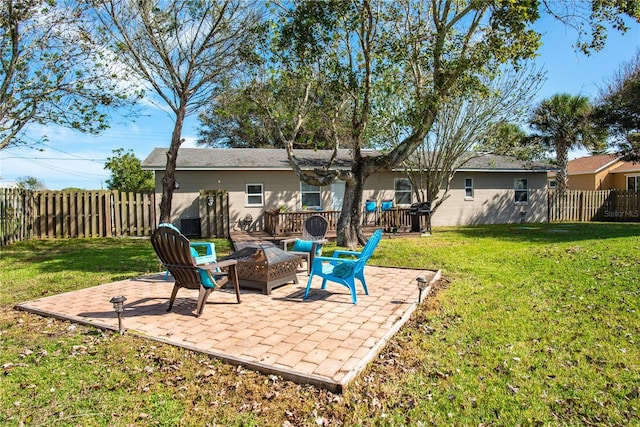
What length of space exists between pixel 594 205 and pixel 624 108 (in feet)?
19.2

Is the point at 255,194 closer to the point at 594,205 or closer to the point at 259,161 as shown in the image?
the point at 259,161

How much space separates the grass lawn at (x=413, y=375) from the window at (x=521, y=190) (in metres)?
14.7

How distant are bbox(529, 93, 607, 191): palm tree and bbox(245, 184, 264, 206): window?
15.0 meters

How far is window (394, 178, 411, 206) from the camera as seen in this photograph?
1805 centimetres

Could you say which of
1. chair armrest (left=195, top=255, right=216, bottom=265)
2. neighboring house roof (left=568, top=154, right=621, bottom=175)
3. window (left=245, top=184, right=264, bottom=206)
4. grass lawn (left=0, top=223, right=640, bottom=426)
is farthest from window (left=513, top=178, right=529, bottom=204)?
chair armrest (left=195, top=255, right=216, bottom=265)

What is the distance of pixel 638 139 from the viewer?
18.8 m

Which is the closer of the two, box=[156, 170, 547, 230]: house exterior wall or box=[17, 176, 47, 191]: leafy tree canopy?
box=[156, 170, 547, 230]: house exterior wall

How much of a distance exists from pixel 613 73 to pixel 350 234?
1826 centimetres

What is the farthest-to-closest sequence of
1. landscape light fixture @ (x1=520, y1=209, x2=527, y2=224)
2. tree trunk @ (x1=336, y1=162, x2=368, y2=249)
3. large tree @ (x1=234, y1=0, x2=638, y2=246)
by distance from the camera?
landscape light fixture @ (x1=520, y1=209, x2=527, y2=224) < tree trunk @ (x1=336, y1=162, x2=368, y2=249) < large tree @ (x1=234, y1=0, x2=638, y2=246)

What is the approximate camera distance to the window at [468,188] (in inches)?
744

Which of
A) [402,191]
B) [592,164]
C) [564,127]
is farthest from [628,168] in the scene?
[402,191]

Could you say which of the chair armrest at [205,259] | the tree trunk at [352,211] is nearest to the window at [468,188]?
the tree trunk at [352,211]

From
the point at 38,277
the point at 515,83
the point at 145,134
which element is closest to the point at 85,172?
the point at 145,134

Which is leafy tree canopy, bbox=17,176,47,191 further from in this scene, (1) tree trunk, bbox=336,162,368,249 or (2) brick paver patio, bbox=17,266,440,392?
(2) brick paver patio, bbox=17,266,440,392
